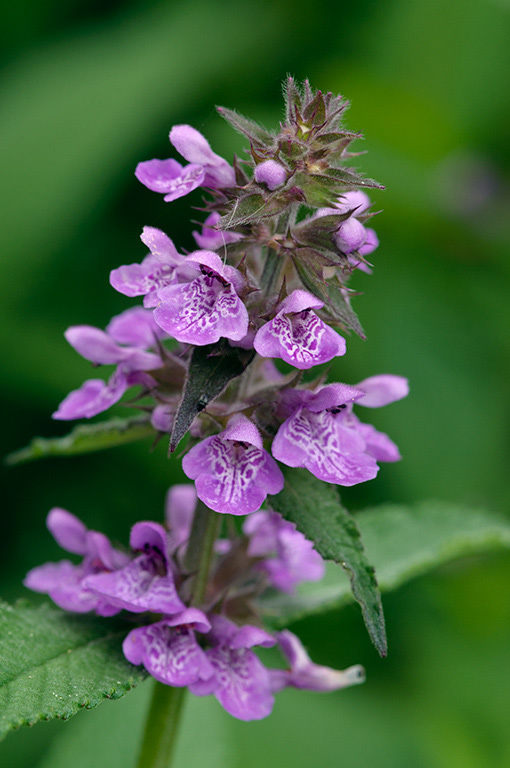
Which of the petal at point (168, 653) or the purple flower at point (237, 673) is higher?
the petal at point (168, 653)

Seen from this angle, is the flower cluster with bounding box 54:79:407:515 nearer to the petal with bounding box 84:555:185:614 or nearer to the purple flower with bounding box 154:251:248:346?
the purple flower with bounding box 154:251:248:346

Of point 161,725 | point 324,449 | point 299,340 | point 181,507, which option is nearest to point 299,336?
point 299,340

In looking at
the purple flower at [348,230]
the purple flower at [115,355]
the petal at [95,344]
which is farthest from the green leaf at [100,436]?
the purple flower at [348,230]

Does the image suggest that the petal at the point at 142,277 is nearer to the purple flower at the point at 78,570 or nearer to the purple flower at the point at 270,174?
the purple flower at the point at 270,174

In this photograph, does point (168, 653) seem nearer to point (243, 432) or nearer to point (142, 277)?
point (243, 432)

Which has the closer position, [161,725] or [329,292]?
[329,292]

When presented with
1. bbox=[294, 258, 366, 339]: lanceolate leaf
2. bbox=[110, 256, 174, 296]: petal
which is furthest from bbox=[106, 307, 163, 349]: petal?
bbox=[294, 258, 366, 339]: lanceolate leaf

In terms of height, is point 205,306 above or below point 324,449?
above
